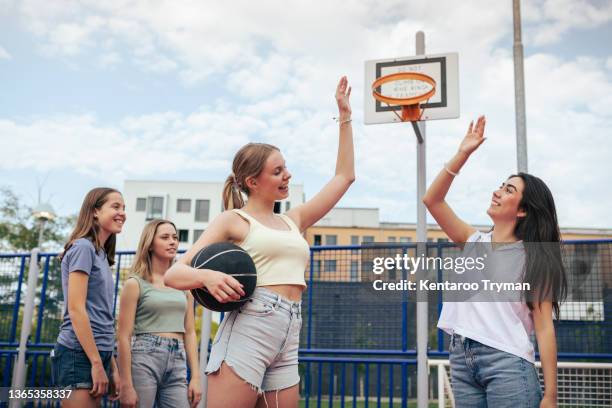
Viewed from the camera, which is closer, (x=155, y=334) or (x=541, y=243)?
(x=541, y=243)

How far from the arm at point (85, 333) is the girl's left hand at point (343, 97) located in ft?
6.46

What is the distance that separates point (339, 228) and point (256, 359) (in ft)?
167

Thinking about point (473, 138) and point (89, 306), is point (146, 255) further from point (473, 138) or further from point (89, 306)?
point (473, 138)

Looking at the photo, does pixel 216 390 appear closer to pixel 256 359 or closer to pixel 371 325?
pixel 256 359

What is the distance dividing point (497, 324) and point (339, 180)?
1100mm

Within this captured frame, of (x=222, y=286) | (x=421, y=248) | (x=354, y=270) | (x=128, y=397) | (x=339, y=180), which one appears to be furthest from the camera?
(x=354, y=270)

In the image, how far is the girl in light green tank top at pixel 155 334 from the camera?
3.86 m

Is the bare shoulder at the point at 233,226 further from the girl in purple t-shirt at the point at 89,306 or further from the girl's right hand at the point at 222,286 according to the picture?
the girl in purple t-shirt at the point at 89,306

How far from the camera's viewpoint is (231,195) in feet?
9.28

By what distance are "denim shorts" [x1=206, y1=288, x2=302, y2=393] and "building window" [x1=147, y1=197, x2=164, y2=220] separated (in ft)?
180

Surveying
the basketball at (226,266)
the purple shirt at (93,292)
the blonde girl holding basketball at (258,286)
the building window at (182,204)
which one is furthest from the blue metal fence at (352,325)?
the building window at (182,204)

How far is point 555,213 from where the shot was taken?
10.2 feet

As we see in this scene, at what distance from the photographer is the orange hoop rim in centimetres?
505

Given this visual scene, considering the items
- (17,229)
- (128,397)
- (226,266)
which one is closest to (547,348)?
(226,266)
